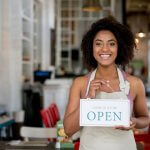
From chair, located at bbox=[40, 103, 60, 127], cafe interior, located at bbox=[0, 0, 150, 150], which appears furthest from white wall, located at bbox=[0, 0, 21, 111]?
chair, located at bbox=[40, 103, 60, 127]

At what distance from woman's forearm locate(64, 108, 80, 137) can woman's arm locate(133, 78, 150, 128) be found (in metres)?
0.24

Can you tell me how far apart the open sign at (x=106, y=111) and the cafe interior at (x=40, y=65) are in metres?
0.32

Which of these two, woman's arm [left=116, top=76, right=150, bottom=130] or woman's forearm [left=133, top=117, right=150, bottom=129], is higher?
woman's arm [left=116, top=76, right=150, bottom=130]

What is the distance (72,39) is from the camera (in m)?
11.4

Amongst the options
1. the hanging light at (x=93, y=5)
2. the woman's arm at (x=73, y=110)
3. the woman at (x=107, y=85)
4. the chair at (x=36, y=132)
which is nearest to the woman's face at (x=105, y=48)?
the woman at (x=107, y=85)

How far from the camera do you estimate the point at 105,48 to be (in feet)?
4.79

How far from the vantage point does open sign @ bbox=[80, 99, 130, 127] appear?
1347 mm

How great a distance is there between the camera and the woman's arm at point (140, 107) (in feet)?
4.95

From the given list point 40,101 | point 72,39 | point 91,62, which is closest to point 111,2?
point 72,39

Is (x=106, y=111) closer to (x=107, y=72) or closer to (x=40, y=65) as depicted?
(x=107, y=72)

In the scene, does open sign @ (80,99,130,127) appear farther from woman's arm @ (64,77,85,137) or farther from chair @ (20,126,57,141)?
chair @ (20,126,57,141)

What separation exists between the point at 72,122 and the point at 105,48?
0.31 metres

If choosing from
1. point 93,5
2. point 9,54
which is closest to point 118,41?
point 9,54

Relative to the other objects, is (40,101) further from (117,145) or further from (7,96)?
(117,145)
